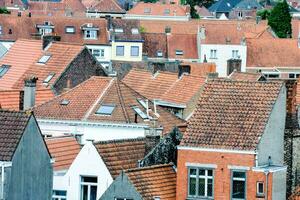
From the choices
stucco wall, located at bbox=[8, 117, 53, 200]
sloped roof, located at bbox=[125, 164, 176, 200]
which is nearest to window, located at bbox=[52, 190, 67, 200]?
stucco wall, located at bbox=[8, 117, 53, 200]

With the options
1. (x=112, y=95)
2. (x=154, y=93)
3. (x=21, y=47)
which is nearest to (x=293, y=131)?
(x=112, y=95)

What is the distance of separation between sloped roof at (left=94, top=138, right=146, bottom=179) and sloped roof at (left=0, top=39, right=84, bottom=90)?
2547 centimetres

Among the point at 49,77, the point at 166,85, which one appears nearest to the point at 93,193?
the point at 49,77

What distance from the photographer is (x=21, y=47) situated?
293ft

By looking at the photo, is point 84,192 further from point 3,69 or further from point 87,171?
point 3,69

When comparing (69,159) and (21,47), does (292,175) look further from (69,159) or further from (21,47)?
(21,47)

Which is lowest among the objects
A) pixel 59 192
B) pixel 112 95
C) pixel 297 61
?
pixel 59 192

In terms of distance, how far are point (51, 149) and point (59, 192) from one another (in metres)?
3.28

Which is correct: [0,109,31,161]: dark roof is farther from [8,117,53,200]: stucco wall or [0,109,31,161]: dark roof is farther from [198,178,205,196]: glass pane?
[198,178,205,196]: glass pane

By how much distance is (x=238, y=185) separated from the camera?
5125 centimetres

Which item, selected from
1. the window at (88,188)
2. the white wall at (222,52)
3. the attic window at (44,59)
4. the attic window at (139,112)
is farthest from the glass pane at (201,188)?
the white wall at (222,52)

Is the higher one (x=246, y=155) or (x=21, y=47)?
(x=21, y=47)

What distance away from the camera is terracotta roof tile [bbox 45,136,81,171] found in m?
55.5

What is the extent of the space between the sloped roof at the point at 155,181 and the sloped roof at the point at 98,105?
16.5 m
